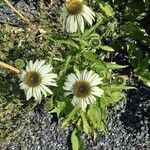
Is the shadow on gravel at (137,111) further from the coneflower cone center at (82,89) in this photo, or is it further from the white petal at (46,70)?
the white petal at (46,70)

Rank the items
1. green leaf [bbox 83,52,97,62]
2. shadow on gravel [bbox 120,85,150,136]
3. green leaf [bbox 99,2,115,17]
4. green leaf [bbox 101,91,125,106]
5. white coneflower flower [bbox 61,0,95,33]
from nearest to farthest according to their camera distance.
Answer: white coneflower flower [bbox 61,0,95,33] < green leaf [bbox 83,52,97,62] < green leaf [bbox 101,91,125,106] < shadow on gravel [bbox 120,85,150,136] < green leaf [bbox 99,2,115,17]

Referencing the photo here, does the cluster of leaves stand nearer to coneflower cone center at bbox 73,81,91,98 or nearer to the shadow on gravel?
the shadow on gravel

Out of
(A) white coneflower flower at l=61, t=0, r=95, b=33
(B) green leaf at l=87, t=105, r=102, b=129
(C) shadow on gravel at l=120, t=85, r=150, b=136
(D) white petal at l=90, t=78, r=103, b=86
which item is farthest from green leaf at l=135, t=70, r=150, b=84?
(A) white coneflower flower at l=61, t=0, r=95, b=33

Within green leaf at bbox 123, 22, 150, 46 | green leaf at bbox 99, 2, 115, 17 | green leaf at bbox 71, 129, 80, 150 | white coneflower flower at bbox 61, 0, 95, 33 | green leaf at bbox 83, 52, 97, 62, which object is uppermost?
green leaf at bbox 99, 2, 115, 17

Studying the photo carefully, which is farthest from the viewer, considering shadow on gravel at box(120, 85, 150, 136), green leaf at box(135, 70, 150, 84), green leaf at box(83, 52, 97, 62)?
shadow on gravel at box(120, 85, 150, 136)

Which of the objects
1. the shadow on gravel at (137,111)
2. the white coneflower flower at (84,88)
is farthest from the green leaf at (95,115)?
the shadow on gravel at (137,111)

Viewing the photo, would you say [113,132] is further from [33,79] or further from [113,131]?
[33,79]

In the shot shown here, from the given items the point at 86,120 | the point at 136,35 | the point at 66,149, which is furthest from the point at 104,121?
the point at 136,35
